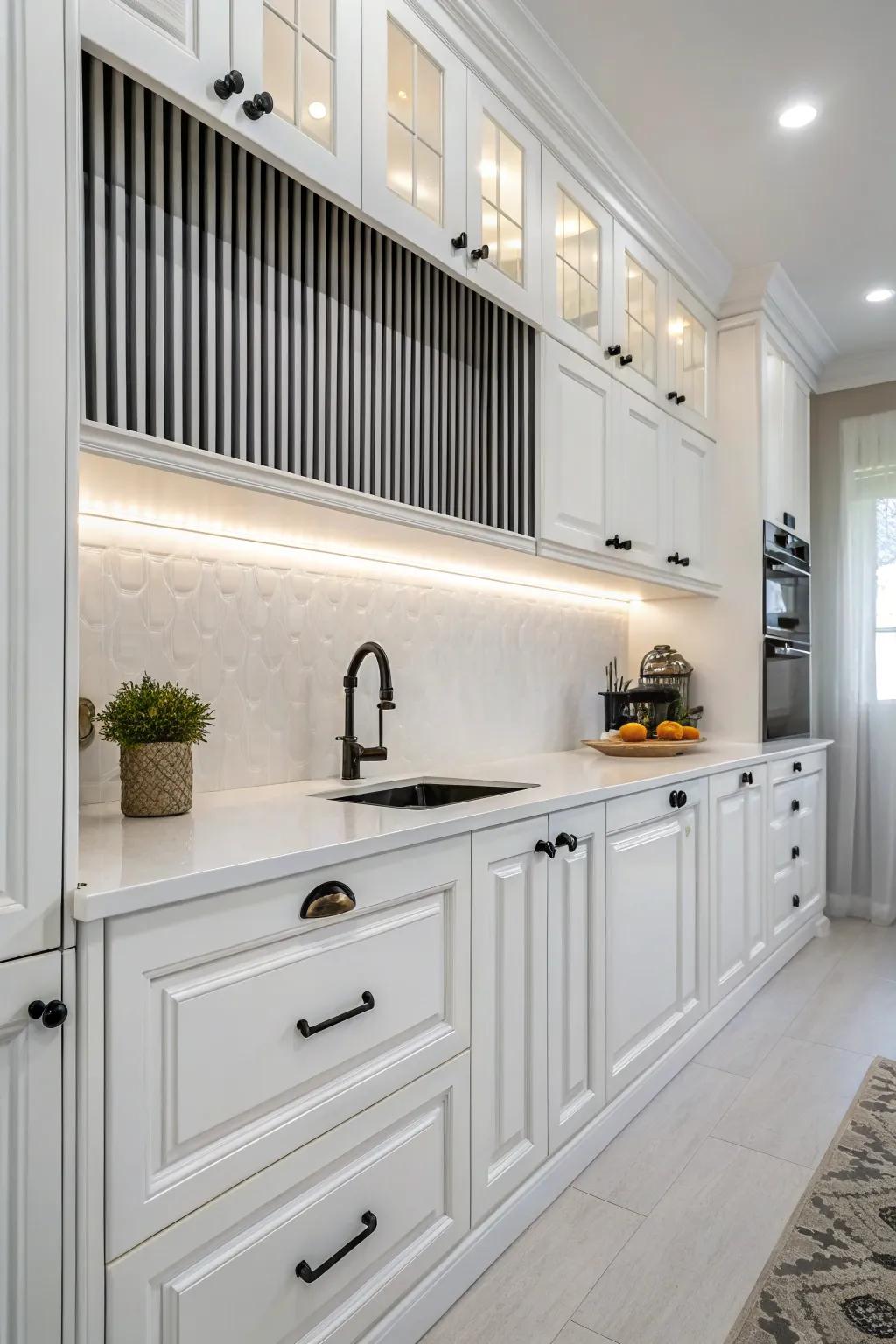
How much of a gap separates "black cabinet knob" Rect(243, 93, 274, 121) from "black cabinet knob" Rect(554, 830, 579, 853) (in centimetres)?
145

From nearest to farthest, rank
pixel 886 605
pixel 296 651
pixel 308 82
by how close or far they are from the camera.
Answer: pixel 308 82
pixel 296 651
pixel 886 605

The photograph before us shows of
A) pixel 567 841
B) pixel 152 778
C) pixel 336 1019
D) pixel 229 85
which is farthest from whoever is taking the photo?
pixel 567 841

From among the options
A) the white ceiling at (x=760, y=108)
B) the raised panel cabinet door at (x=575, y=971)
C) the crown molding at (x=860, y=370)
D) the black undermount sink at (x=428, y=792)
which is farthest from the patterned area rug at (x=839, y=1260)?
the crown molding at (x=860, y=370)

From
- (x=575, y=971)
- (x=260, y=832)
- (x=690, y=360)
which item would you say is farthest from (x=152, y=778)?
(x=690, y=360)

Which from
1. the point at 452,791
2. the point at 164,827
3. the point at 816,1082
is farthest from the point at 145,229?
the point at 816,1082

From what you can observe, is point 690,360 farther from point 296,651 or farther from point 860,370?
point 296,651

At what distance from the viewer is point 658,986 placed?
2309mm

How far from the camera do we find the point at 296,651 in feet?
6.75

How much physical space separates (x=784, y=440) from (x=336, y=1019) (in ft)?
11.4

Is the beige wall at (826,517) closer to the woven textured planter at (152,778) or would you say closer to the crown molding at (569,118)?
the crown molding at (569,118)

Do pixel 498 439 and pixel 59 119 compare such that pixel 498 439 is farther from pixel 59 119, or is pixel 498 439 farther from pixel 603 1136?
pixel 603 1136

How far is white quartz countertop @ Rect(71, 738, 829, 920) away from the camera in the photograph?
1.02 meters

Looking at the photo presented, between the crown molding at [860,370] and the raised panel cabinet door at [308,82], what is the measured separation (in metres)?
3.40

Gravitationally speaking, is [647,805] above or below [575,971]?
above
